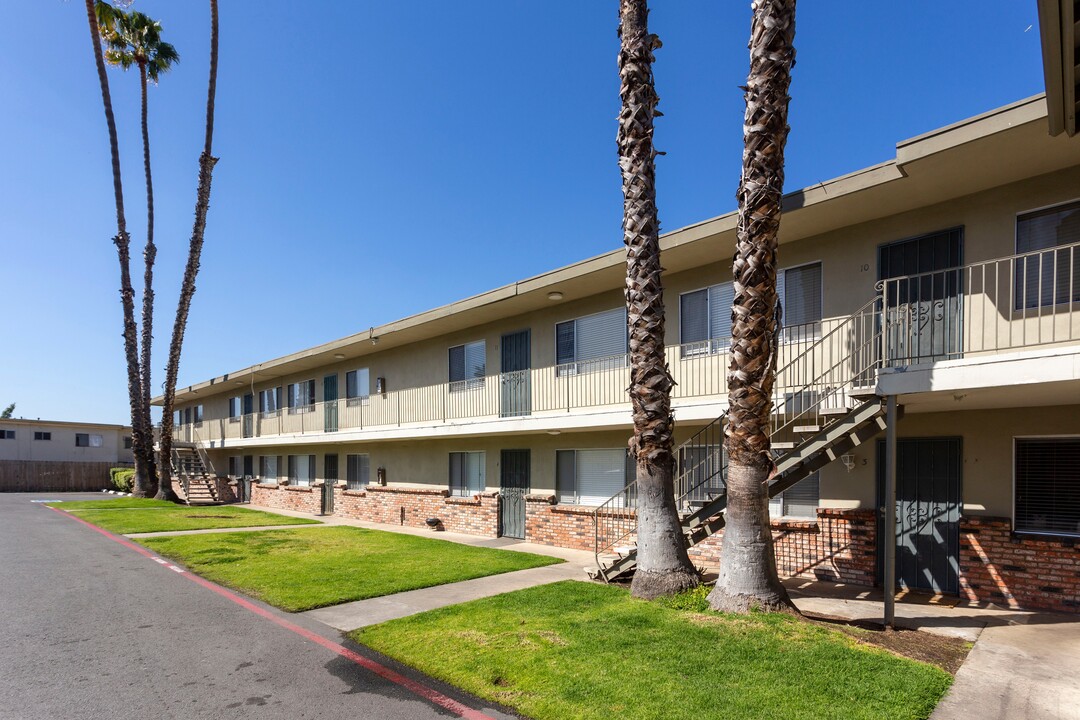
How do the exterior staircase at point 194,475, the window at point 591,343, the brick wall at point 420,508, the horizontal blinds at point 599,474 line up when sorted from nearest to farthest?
1. the window at point 591,343
2. the horizontal blinds at point 599,474
3. the brick wall at point 420,508
4. the exterior staircase at point 194,475

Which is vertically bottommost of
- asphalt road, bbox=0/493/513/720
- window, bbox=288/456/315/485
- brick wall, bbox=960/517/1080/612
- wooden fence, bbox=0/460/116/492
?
wooden fence, bbox=0/460/116/492

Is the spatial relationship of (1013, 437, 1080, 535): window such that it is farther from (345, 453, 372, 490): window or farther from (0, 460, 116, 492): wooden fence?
(0, 460, 116, 492): wooden fence

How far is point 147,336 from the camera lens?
3125 cm

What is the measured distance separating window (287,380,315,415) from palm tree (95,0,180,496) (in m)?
8.61

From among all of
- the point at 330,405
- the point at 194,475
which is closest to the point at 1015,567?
the point at 330,405

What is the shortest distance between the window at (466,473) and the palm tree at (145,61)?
20.6 metres

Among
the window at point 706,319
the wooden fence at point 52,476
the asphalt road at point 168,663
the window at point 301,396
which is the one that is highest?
the window at point 706,319

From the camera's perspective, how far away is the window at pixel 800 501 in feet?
35.7

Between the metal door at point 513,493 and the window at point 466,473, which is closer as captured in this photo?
the metal door at point 513,493

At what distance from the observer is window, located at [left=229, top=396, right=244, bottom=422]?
33191 millimetres

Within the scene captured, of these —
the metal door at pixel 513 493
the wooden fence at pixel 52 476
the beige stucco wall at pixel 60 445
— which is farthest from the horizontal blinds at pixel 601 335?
the beige stucco wall at pixel 60 445

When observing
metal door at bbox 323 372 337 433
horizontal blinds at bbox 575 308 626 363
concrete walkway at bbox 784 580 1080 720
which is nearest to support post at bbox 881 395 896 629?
concrete walkway at bbox 784 580 1080 720

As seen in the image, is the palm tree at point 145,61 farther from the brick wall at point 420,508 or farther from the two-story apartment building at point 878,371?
→ the two-story apartment building at point 878,371

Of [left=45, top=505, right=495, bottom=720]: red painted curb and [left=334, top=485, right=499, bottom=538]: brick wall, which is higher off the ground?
[left=45, top=505, right=495, bottom=720]: red painted curb
